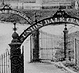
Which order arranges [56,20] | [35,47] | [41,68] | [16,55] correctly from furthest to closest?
1. [35,47]
2. [41,68]
3. [56,20]
4. [16,55]

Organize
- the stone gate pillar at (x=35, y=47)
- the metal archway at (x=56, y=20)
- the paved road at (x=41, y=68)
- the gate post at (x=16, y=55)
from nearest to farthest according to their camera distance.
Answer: the gate post at (x=16, y=55)
the metal archway at (x=56, y=20)
the paved road at (x=41, y=68)
the stone gate pillar at (x=35, y=47)

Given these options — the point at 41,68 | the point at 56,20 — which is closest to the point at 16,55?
the point at 56,20

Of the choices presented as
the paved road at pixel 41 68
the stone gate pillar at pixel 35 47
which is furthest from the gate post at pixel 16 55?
the stone gate pillar at pixel 35 47

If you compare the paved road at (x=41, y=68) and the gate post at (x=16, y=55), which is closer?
the gate post at (x=16, y=55)

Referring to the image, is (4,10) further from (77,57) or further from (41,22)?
(41,22)

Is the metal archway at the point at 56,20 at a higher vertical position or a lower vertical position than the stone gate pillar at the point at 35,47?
higher

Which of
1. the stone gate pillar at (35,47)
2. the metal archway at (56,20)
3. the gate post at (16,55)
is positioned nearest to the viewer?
the gate post at (16,55)

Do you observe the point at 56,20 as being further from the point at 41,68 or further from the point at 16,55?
A: the point at 41,68

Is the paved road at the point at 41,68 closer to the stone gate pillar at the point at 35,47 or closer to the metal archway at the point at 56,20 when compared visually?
the stone gate pillar at the point at 35,47

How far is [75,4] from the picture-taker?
3597 cm

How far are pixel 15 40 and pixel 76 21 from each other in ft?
5.84

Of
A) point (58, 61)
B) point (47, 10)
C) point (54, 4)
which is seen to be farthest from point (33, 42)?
point (54, 4)

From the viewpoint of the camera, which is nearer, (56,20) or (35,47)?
(56,20)

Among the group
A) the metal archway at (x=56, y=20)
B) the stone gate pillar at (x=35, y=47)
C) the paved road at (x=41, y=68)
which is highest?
the metal archway at (x=56, y=20)
